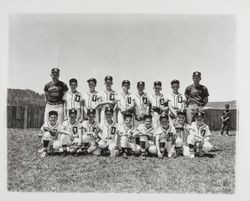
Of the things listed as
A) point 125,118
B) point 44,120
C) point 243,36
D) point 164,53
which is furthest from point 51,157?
point 243,36

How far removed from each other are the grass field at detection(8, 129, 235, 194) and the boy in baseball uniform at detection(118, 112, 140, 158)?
0.12 metres

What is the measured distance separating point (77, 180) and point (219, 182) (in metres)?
1.23

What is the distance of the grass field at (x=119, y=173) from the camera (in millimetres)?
4848

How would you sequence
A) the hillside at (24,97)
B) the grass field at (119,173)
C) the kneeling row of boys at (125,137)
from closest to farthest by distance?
the grass field at (119,173) < the hillside at (24,97) < the kneeling row of boys at (125,137)

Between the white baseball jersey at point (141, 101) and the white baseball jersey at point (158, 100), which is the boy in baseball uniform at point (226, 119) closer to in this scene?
the white baseball jersey at point (158, 100)

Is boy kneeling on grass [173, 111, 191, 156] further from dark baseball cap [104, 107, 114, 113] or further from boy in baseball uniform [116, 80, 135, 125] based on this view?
dark baseball cap [104, 107, 114, 113]

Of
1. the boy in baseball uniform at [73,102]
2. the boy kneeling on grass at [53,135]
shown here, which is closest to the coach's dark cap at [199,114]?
the boy in baseball uniform at [73,102]

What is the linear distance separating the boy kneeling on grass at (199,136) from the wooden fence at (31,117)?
128mm

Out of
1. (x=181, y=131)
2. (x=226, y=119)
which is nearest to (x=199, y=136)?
(x=181, y=131)

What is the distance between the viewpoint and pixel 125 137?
17.1 ft

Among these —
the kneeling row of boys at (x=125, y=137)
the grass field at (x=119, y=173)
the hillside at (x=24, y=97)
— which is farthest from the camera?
the kneeling row of boys at (x=125, y=137)

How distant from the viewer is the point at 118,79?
5168mm

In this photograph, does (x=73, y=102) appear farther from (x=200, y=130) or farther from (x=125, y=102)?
(x=200, y=130)

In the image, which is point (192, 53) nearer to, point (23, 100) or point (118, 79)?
point (118, 79)
